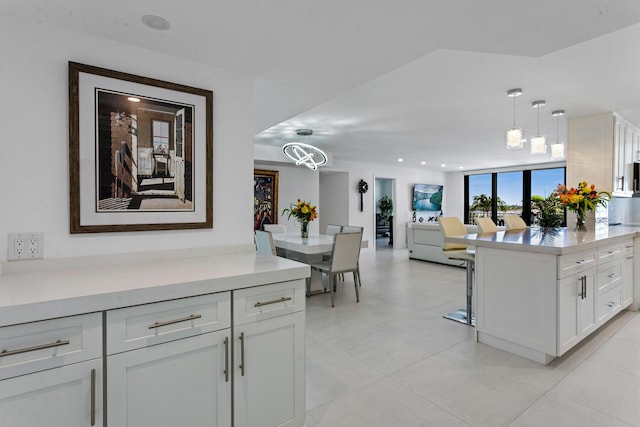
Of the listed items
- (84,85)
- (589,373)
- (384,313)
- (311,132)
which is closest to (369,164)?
(311,132)

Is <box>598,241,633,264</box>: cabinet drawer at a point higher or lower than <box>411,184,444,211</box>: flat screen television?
lower

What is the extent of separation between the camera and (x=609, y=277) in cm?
307

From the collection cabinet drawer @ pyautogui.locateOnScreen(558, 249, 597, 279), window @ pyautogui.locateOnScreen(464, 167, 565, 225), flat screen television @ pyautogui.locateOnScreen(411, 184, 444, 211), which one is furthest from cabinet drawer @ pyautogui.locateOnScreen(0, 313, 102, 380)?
window @ pyautogui.locateOnScreen(464, 167, 565, 225)

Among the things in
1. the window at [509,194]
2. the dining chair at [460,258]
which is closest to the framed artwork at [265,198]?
the dining chair at [460,258]

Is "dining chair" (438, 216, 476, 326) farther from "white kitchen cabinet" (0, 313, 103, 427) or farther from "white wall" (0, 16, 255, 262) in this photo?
"white kitchen cabinet" (0, 313, 103, 427)

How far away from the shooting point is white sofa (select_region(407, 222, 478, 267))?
21.5 feet

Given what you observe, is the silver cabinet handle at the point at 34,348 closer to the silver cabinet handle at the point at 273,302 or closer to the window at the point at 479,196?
the silver cabinet handle at the point at 273,302

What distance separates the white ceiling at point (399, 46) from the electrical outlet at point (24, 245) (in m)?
1.01

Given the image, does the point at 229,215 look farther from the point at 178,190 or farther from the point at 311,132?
the point at 311,132

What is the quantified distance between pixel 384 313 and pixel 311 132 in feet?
10.1

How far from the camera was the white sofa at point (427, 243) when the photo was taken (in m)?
6.54

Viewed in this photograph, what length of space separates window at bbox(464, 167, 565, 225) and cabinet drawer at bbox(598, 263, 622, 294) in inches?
264

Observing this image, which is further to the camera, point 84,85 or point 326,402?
point 326,402

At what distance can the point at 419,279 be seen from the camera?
5.27 metres
